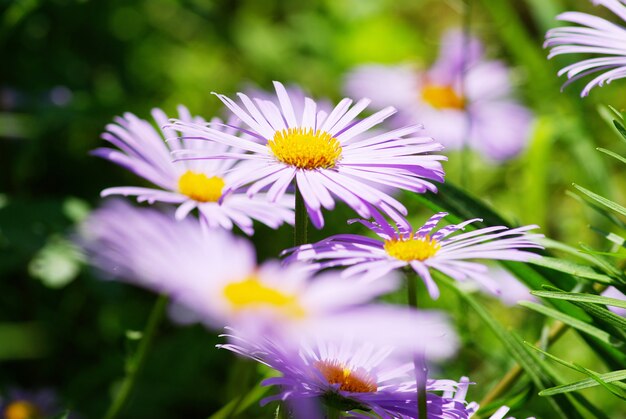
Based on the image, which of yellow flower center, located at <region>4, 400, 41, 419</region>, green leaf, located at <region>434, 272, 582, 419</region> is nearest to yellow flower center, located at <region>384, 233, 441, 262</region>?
green leaf, located at <region>434, 272, 582, 419</region>

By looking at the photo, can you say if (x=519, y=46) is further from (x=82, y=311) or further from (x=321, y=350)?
(x=321, y=350)

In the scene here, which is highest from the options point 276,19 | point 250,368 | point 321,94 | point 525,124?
point 276,19

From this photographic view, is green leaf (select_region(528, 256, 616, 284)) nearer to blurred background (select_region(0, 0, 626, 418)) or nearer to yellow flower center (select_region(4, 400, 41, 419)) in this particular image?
blurred background (select_region(0, 0, 626, 418))

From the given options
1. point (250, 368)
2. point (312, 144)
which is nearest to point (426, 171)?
point (312, 144)

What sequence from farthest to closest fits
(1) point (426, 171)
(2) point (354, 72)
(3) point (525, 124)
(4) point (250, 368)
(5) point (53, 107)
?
(2) point (354, 72)
(3) point (525, 124)
(5) point (53, 107)
(4) point (250, 368)
(1) point (426, 171)

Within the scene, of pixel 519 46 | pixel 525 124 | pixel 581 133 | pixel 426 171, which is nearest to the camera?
pixel 426 171

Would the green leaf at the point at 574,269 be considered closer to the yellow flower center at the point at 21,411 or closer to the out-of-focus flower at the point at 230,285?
the out-of-focus flower at the point at 230,285

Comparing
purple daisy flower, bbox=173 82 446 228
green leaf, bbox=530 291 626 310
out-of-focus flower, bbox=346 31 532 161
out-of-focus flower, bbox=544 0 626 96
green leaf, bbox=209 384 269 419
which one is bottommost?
green leaf, bbox=209 384 269 419
